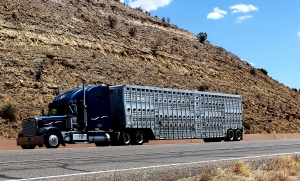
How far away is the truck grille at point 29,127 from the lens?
24.8m

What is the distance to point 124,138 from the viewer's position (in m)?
28.2

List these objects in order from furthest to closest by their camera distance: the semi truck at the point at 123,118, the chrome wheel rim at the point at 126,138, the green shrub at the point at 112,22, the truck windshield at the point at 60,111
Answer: the green shrub at the point at 112,22, the chrome wheel rim at the point at 126,138, the truck windshield at the point at 60,111, the semi truck at the point at 123,118

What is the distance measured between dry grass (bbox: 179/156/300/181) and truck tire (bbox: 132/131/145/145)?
52.9 ft

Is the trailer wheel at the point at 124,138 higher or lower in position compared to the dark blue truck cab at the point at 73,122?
lower

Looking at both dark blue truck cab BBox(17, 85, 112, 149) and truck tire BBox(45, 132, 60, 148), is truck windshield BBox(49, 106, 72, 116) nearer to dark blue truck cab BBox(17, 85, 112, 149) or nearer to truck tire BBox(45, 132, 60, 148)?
dark blue truck cab BBox(17, 85, 112, 149)

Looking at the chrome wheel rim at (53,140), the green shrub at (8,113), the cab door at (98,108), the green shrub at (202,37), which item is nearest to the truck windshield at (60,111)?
the cab door at (98,108)

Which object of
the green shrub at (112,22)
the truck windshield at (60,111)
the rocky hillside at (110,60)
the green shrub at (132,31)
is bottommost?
the truck windshield at (60,111)

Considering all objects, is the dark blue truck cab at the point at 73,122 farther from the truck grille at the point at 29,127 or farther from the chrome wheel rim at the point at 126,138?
the chrome wheel rim at the point at 126,138

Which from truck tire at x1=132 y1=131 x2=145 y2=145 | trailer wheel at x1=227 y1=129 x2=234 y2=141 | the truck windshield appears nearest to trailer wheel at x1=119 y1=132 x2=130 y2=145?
truck tire at x1=132 y1=131 x2=145 y2=145

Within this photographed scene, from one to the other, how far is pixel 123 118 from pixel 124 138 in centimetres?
122

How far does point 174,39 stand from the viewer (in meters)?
61.6

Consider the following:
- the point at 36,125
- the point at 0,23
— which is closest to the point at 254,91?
the point at 0,23

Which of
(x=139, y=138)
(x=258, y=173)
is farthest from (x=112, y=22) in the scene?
(x=258, y=173)

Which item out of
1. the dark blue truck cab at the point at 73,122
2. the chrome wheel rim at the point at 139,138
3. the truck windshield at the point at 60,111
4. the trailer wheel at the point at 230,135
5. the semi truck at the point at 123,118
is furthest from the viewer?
the trailer wheel at the point at 230,135
